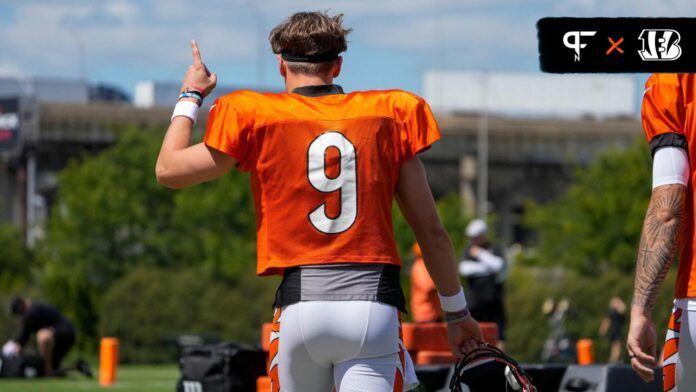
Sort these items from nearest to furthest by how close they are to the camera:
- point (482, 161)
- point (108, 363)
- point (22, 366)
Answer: point (108, 363) < point (22, 366) < point (482, 161)

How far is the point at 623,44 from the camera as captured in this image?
459cm

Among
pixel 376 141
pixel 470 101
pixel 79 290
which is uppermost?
pixel 470 101

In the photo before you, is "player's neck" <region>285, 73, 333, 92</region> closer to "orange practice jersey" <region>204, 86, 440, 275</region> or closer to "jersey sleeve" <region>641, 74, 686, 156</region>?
"orange practice jersey" <region>204, 86, 440, 275</region>

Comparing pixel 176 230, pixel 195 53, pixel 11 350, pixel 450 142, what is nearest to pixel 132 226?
pixel 176 230

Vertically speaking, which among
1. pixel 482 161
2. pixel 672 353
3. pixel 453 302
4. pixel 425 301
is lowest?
pixel 425 301

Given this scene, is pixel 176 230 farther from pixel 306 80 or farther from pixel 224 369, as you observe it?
pixel 306 80

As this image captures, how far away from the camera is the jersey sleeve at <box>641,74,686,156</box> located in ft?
15.1

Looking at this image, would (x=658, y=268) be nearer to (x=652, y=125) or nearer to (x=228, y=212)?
(x=652, y=125)

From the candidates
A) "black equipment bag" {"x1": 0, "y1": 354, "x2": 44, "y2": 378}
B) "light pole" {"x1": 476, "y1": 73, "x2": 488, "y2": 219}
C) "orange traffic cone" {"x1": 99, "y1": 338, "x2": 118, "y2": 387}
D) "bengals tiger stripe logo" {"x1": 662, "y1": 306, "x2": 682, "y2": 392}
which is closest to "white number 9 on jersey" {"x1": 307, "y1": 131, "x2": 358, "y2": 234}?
"bengals tiger stripe logo" {"x1": 662, "y1": 306, "x2": 682, "y2": 392}

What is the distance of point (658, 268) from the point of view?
474 centimetres

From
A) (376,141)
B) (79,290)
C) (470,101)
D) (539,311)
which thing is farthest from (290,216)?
Answer: (470,101)

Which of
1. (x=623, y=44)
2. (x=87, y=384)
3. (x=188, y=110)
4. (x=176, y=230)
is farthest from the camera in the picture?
(x=176, y=230)

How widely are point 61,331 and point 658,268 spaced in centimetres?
1578

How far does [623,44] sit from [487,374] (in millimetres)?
1285
